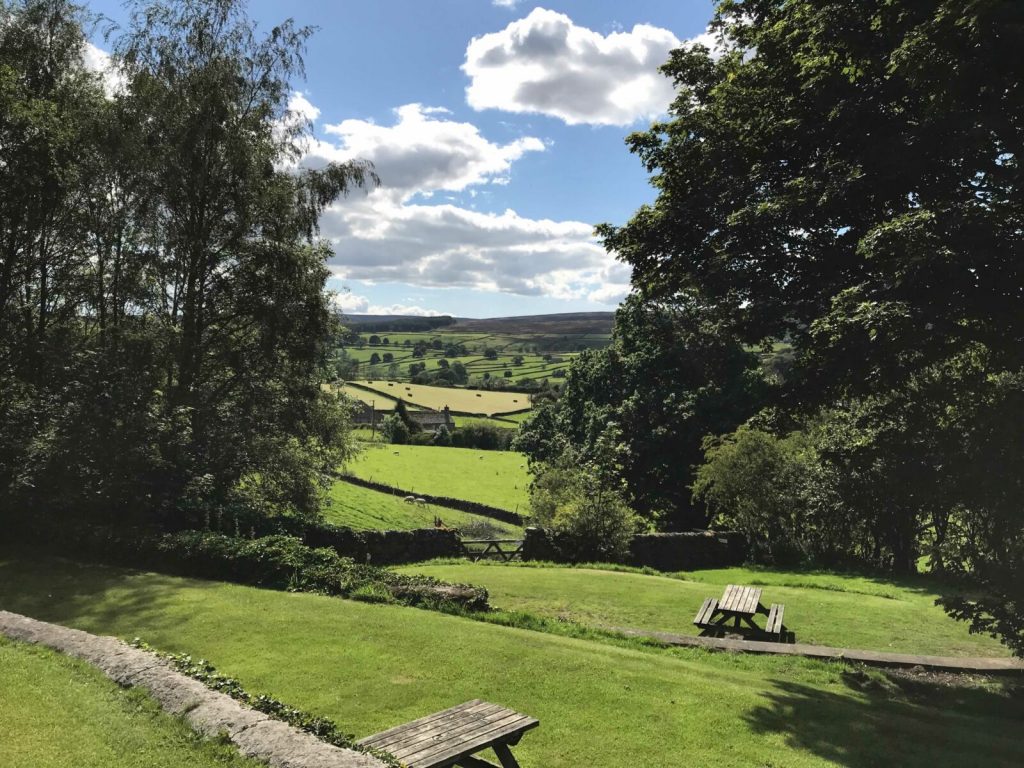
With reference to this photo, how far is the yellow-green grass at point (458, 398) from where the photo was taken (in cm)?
10856

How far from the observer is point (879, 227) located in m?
8.89

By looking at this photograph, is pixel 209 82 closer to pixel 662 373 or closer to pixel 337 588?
pixel 337 588

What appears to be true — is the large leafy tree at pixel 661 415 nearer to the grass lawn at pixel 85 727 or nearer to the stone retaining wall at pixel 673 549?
the stone retaining wall at pixel 673 549

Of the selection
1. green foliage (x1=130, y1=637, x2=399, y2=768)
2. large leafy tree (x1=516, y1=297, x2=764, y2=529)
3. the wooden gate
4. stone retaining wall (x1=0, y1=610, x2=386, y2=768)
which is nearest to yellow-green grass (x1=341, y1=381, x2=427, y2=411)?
large leafy tree (x1=516, y1=297, x2=764, y2=529)

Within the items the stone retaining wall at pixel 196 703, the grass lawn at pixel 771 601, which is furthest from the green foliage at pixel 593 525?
the stone retaining wall at pixel 196 703

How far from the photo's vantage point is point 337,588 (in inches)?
506

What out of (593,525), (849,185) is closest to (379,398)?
(593,525)

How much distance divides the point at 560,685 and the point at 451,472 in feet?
190

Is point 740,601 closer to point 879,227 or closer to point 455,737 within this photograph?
point 879,227

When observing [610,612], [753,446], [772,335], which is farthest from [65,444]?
[753,446]

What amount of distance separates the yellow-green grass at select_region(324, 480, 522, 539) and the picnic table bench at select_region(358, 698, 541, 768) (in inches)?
1290

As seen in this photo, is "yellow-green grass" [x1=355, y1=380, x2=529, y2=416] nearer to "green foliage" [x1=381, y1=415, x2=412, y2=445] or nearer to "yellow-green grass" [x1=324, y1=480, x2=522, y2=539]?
"green foliage" [x1=381, y1=415, x2=412, y2=445]

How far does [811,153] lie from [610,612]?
10799 millimetres

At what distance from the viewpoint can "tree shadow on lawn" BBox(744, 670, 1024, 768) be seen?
7.20 meters
